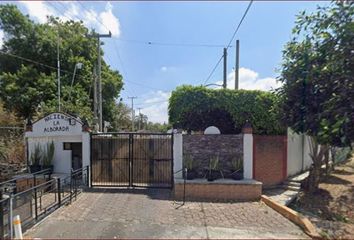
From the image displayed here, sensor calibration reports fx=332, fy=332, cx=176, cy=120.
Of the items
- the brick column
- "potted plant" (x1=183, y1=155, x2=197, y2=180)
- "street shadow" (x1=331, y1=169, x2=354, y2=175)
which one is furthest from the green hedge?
"street shadow" (x1=331, y1=169, x2=354, y2=175)

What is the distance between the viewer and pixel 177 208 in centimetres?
965

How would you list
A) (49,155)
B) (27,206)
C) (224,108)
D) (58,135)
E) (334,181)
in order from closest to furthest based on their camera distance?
(27,206) < (224,108) < (58,135) < (49,155) < (334,181)

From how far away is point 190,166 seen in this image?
1215 centimetres

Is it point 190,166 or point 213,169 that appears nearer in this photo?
point 213,169

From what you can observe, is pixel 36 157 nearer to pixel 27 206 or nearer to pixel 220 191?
pixel 27 206

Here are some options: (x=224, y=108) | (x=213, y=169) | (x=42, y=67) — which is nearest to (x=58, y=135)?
(x=213, y=169)

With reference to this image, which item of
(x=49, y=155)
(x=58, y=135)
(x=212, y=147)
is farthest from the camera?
(x=49, y=155)

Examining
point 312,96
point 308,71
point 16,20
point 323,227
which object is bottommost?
point 323,227

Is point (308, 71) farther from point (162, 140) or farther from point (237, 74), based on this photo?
point (237, 74)

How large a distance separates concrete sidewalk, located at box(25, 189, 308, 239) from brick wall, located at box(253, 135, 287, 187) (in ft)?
11.0

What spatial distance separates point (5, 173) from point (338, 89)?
1368 centimetres

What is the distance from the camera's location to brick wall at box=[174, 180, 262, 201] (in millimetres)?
11000

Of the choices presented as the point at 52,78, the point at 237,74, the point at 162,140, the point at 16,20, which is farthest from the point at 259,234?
the point at 16,20

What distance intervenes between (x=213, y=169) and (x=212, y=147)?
1028 millimetres
